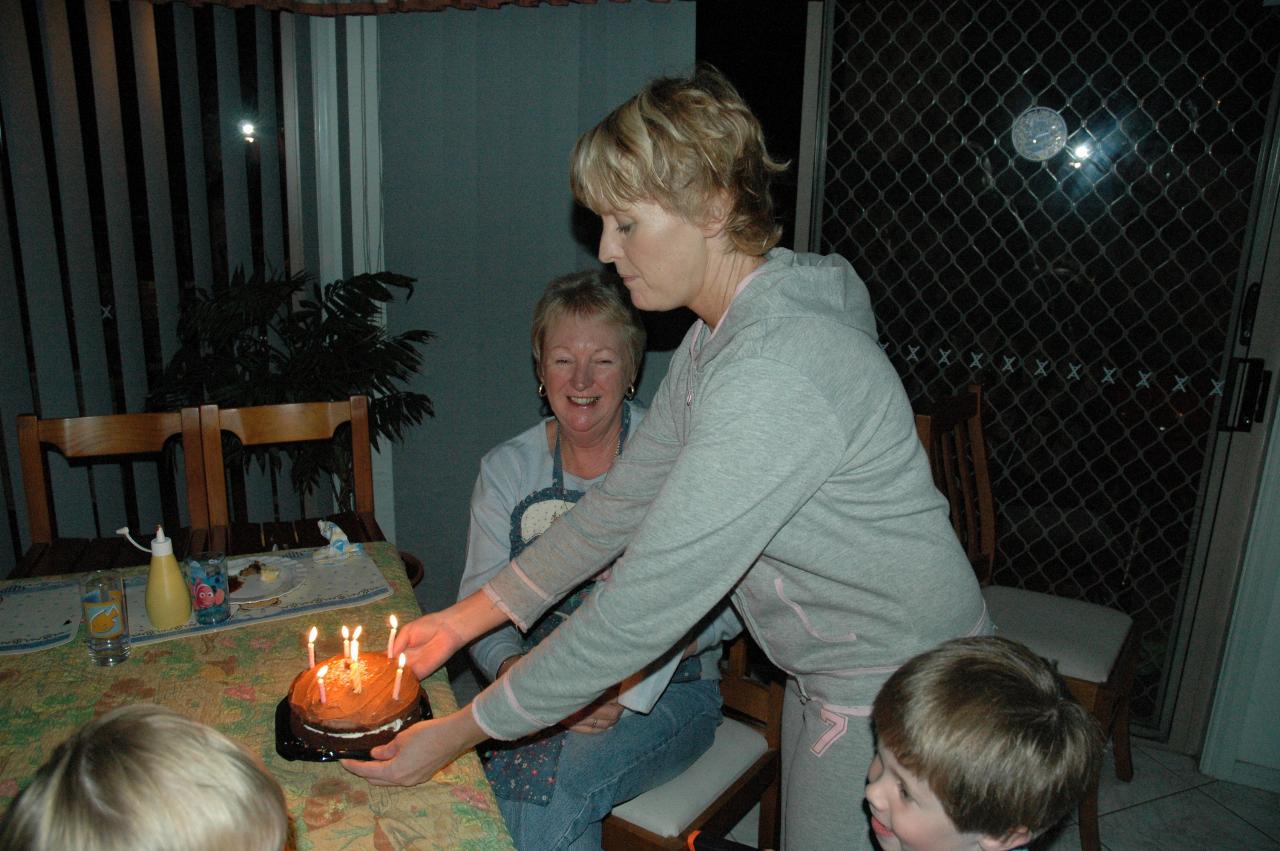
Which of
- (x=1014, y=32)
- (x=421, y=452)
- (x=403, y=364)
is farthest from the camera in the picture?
(x=421, y=452)

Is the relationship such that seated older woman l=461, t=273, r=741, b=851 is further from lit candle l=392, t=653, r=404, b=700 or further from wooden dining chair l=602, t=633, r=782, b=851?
lit candle l=392, t=653, r=404, b=700

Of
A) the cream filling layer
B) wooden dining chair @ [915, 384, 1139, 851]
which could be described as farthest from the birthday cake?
wooden dining chair @ [915, 384, 1139, 851]

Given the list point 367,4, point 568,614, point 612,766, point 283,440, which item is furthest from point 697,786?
point 367,4

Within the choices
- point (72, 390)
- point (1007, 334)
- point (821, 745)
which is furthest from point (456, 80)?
point (821, 745)

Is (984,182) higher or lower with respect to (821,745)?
higher

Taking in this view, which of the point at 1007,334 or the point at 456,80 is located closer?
the point at 1007,334

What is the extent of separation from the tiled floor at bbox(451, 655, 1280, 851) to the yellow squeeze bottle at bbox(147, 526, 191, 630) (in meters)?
1.63

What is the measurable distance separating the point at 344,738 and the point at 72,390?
269 cm

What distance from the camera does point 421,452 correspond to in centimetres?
346

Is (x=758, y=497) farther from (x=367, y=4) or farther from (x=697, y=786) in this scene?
(x=367, y=4)

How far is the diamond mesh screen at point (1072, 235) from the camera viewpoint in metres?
2.42

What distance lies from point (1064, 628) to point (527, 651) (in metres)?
1.57

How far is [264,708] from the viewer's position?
129 centimetres

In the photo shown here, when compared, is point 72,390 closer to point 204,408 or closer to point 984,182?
point 204,408
